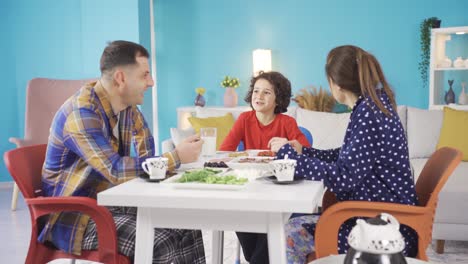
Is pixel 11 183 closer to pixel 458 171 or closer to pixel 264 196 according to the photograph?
pixel 458 171

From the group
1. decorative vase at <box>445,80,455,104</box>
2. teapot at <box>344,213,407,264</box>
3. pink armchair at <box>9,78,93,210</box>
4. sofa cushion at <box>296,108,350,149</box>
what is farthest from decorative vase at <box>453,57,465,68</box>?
teapot at <box>344,213,407,264</box>

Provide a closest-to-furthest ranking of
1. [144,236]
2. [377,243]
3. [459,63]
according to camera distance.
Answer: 1. [377,243]
2. [144,236]
3. [459,63]

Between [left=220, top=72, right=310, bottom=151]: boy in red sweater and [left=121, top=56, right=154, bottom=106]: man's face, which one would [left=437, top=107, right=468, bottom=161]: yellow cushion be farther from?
[left=121, top=56, right=154, bottom=106]: man's face

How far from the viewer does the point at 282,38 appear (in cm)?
574

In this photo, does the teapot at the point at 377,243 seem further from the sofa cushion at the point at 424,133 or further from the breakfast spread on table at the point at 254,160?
the sofa cushion at the point at 424,133

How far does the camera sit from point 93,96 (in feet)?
6.15

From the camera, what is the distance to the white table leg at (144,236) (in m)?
1.49

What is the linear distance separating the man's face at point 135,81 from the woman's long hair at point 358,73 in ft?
2.23

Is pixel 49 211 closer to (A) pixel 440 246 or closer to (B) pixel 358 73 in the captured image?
(B) pixel 358 73

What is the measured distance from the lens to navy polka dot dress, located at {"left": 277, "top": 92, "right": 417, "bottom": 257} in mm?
1660

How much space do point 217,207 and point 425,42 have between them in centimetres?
436

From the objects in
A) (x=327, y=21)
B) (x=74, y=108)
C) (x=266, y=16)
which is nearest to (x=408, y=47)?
(x=327, y=21)

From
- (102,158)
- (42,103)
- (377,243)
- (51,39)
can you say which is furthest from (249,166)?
(51,39)

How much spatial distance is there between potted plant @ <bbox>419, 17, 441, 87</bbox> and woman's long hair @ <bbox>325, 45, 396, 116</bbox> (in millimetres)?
3630
